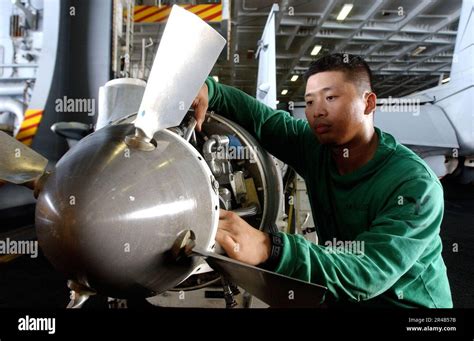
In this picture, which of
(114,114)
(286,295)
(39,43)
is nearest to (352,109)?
(286,295)

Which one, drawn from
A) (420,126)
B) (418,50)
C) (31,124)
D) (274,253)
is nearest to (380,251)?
(274,253)

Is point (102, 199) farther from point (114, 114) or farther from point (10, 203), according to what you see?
point (10, 203)

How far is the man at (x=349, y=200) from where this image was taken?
82 centimetres

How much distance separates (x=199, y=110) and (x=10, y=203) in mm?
2056

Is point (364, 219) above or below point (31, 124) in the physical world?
below

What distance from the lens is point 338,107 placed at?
1.28 meters

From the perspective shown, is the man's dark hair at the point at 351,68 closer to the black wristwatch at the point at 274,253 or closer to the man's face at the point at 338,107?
the man's face at the point at 338,107

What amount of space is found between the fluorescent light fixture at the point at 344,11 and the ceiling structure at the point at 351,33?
6cm

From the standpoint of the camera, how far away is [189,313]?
153 centimetres

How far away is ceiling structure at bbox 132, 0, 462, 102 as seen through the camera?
5.21 meters

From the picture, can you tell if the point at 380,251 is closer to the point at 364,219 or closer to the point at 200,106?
the point at 364,219

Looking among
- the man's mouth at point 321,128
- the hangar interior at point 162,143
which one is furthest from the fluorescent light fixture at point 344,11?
the man's mouth at point 321,128

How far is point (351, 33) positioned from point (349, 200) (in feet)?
19.1

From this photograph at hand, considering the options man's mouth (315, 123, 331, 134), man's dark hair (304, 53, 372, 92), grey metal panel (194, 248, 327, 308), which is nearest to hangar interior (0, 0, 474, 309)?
grey metal panel (194, 248, 327, 308)
